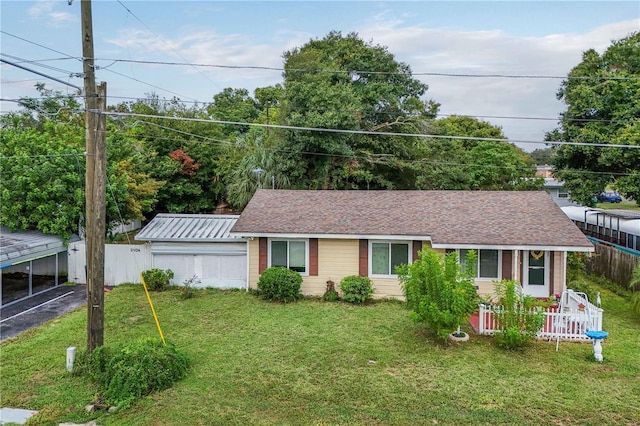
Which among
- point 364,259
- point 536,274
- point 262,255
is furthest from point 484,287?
point 262,255

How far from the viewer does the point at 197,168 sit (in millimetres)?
29078

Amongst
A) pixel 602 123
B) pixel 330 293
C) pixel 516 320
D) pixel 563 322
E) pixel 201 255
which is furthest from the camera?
pixel 602 123

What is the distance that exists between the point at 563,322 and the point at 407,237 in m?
5.19

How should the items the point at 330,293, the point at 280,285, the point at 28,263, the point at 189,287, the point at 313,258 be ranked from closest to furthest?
the point at 280,285, the point at 330,293, the point at 313,258, the point at 28,263, the point at 189,287

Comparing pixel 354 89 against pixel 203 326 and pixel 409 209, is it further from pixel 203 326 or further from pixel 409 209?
pixel 203 326

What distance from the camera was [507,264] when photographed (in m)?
14.8

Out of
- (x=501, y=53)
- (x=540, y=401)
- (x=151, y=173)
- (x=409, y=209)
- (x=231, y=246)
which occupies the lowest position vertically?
(x=540, y=401)

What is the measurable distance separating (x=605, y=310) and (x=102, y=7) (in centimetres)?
1634

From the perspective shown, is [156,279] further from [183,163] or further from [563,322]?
[183,163]

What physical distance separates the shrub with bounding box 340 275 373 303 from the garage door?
13.0ft

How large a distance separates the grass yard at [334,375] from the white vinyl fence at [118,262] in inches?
159

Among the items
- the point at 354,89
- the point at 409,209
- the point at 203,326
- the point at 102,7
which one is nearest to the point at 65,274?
the point at 203,326

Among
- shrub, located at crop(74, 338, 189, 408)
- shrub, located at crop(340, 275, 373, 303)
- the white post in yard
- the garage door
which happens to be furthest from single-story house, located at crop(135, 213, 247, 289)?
the white post in yard

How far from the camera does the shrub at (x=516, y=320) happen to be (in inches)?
406
